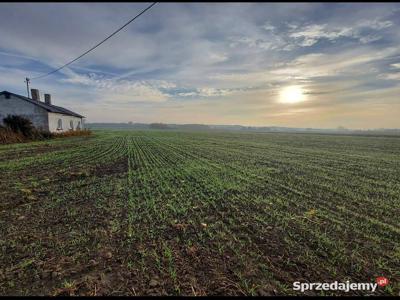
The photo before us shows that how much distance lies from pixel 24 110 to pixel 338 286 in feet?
111

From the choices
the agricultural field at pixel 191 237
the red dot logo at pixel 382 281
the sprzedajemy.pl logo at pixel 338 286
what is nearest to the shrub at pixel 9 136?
the agricultural field at pixel 191 237

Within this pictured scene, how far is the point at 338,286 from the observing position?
9.39ft

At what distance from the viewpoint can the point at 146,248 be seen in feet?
12.1

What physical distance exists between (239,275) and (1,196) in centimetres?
717

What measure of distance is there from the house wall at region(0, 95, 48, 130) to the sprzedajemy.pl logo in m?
31.6

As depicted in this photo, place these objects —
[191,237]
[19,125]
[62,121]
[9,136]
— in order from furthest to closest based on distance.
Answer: [62,121], [19,125], [9,136], [191,237]

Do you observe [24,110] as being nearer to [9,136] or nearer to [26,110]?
[26,110]

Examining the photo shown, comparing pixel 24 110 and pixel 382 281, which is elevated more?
pixel 24 110

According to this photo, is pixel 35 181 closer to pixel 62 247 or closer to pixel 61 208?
pixel 61 208

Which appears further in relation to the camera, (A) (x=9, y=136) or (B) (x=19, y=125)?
(B) (x=19, y=125)

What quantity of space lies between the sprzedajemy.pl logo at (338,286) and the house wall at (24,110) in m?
31.6

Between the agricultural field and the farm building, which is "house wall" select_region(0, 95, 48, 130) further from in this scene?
the agricultural field

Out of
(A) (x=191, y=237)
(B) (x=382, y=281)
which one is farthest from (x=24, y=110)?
(B) (x=382, y=281)

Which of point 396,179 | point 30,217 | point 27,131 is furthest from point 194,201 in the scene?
point 27,131
